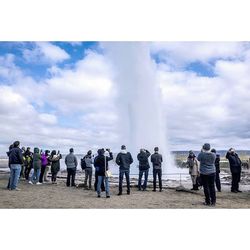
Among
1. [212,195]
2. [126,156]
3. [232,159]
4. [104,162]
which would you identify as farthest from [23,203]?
[232,159]

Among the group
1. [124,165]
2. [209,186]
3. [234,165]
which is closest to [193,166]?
[234,165]

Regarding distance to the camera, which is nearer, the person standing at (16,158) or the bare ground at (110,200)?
the bare ground at (110,200)

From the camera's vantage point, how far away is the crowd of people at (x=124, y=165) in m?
11.5

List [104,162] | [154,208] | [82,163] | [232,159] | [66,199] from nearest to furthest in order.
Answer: [154,208] < [66,199] < [104,162] < [232,159] < [82,163]

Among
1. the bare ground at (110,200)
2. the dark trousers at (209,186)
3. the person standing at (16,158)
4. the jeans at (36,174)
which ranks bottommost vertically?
the bare ground at (110,200)

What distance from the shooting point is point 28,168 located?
20.1 metres

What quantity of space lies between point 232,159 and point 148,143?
83.5ft

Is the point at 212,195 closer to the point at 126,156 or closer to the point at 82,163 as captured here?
the point at 126,156

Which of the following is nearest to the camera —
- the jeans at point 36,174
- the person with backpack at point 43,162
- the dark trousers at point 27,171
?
the jeans at point 36,174

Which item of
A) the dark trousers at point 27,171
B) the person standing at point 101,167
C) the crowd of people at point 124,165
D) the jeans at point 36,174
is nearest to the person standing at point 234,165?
the crowd of people at point 124,165

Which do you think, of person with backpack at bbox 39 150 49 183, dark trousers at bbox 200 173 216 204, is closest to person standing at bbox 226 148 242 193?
dark trousers at bbox 200 173 216 204

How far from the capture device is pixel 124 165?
1397cm

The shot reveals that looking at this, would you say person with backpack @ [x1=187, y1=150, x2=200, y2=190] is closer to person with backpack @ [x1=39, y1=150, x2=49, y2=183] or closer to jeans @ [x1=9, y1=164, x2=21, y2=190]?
jeans @ [x1=9, y1=164, x2=21, y2=190]

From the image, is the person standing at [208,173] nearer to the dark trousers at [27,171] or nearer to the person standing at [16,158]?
the person standing at [16,158]
